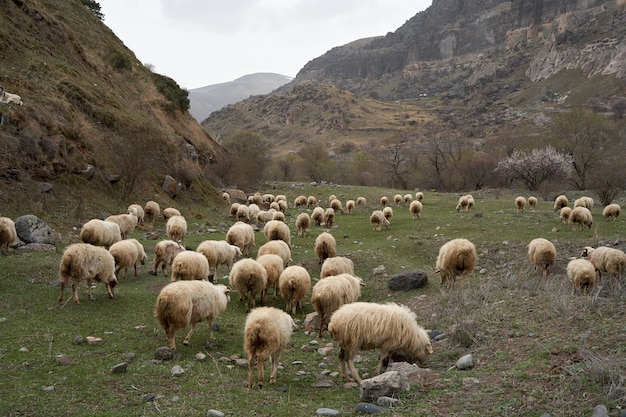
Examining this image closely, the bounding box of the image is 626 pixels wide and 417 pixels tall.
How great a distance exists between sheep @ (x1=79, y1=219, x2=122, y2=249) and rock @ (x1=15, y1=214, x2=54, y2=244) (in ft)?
8.45

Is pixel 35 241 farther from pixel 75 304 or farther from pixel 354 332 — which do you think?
pixel 354 332

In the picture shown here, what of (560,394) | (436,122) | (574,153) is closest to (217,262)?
(560,394)

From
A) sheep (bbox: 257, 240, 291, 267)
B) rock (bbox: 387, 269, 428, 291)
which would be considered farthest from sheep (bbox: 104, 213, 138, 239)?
rock (bbox: 387, 269, 428, 291)

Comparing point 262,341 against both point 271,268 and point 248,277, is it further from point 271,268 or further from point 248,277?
point 271,268

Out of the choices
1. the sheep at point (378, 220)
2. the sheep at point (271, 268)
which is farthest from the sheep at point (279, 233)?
the sheep at point (378, 220)

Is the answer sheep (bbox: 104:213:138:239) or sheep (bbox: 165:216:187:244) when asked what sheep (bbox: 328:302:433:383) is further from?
sheep (bbox: 104:213:138:239)

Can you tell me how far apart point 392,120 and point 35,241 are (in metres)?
136

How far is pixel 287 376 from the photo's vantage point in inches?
294

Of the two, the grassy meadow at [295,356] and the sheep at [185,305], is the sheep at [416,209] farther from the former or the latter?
the sheep at [185,305]

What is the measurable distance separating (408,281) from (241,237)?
23.5ft

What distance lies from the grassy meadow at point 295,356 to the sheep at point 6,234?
1.23ft

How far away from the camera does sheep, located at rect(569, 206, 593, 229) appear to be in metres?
21.8

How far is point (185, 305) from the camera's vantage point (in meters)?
7.98

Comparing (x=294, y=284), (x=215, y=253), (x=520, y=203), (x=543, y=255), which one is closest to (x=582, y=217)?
(x=520, y=203)
